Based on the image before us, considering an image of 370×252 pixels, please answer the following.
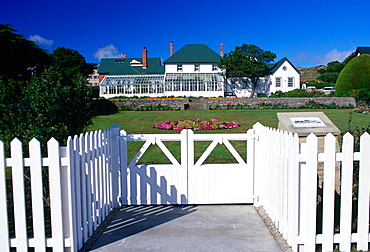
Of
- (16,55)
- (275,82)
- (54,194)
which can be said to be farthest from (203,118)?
(275,82)

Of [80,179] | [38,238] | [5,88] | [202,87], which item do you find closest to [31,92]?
[5,88]

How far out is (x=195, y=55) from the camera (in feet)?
176

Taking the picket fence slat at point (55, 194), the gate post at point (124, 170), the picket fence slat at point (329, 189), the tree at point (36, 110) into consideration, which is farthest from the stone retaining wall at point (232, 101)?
the picket fence slat at point (55, 194)

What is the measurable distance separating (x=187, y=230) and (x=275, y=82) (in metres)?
49.6

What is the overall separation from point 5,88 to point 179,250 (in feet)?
10.1

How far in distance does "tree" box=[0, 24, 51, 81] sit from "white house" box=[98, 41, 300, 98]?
24.9m

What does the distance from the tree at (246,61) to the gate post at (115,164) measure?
4431cm

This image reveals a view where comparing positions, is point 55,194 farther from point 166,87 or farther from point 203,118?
point 166,87

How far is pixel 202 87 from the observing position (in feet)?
152

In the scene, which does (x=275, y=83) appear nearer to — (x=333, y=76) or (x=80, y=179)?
(x=333, y=76)

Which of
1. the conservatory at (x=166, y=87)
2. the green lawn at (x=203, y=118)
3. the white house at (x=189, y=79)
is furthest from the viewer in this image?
the white house at (x=189, y=79)

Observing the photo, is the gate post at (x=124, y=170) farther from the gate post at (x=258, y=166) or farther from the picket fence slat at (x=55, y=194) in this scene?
the gate post at (x=258, y=166)

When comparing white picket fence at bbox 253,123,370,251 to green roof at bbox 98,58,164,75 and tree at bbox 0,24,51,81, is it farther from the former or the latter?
green roof at bbox 98,58,164,75

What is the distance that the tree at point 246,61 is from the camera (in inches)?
1890
